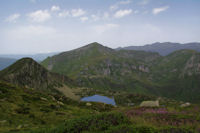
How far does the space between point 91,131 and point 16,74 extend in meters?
105

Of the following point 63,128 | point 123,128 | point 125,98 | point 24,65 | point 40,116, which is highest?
point 24,65

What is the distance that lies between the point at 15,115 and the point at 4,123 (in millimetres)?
3848

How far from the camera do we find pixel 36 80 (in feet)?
399

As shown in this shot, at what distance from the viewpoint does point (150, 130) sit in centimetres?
776

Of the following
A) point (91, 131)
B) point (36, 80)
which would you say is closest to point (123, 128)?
point (91, 131)

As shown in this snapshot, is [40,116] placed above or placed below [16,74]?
below

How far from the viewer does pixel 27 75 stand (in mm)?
110938

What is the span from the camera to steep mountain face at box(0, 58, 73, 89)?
92512mm

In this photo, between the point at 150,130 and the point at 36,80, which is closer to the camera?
the point at 150,130

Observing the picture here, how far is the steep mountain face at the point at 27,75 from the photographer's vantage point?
92512mm

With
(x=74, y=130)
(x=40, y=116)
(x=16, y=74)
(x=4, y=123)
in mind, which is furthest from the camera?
(x=16, y=74)

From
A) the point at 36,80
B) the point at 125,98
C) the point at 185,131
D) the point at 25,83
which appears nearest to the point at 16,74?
the point at 25,83

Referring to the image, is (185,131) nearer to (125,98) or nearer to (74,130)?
(74,130)

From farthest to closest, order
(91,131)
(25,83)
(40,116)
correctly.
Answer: (25,83)
(40,116)
(91,131)
